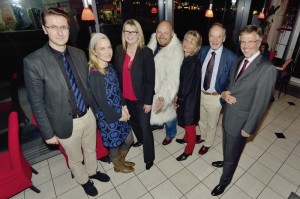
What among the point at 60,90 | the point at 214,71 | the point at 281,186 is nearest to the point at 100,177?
the point at 60,90

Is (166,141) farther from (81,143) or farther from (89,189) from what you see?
(81,143)

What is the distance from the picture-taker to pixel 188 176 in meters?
2.91

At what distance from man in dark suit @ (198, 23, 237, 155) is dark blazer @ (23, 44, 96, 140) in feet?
5.87

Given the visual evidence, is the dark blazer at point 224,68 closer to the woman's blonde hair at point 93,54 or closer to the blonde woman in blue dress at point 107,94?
the blonde woman in blue dress at point 107,94

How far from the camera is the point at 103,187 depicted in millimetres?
2775

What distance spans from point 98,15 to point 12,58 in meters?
7.55

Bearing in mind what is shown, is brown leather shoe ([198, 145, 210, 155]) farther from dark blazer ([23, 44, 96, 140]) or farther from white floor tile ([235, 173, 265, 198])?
dark blazer ([23, 44, 96, 140])

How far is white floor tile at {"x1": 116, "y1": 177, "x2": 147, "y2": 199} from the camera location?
8.66 ft

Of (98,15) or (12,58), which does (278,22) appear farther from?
(12,58)

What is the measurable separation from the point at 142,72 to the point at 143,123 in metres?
0.75

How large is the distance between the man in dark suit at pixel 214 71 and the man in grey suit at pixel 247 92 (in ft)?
1.35

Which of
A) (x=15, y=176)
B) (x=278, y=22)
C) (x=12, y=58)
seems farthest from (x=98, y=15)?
(x=12, y=58)

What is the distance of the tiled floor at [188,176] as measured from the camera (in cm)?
267

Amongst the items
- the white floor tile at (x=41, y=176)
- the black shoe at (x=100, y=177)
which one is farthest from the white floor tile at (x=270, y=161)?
the white floor tile at (x=41, y=176)
